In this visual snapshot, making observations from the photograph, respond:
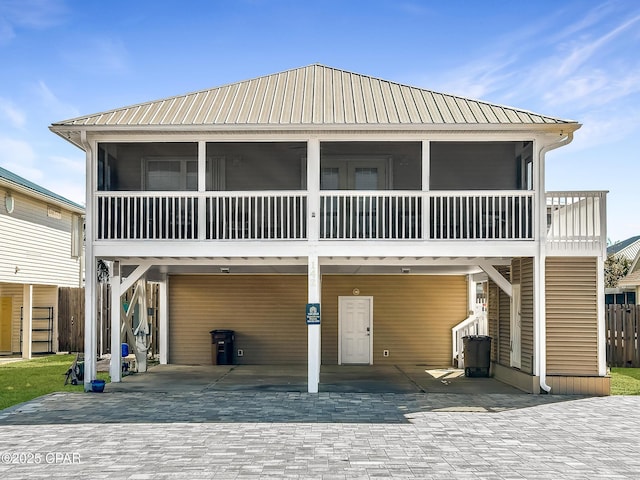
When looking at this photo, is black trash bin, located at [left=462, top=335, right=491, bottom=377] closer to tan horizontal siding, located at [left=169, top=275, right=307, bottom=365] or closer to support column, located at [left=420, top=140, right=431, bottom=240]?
support column, located at [left=420, top=140, right=431, bottom=240]

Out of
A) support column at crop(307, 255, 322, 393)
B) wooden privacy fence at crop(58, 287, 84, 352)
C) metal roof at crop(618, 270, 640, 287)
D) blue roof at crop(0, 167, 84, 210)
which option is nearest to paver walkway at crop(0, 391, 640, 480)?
support column at crop(307, 255, 322, 393)

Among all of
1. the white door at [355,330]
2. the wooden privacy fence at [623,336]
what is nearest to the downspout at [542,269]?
the white door at [355,330]

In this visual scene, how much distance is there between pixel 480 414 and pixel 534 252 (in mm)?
3855

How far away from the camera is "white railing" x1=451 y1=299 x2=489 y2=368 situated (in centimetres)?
1795

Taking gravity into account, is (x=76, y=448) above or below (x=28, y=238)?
below

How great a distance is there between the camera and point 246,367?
18.0 meters

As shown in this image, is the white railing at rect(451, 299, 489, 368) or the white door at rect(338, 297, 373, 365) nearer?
the white railing at rect(451, 299, 489, 368)

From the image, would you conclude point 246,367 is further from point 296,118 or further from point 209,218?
point 296,118

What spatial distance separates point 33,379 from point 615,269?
3547cm

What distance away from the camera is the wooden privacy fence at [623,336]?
18.7 meters

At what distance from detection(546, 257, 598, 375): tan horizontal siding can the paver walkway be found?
0.87 meters

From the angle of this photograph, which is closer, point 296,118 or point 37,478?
point 37,478

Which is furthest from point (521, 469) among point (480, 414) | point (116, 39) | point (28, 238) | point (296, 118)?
point (28, 238)

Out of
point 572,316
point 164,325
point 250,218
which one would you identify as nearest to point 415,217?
point 250,218
